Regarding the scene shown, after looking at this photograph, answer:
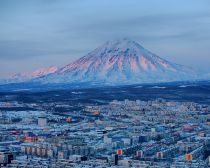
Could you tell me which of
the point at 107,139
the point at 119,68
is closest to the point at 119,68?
the point at 119,68

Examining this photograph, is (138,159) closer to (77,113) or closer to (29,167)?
(29,167)

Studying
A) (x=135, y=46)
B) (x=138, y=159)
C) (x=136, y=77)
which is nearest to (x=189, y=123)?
(x=138, y=159)

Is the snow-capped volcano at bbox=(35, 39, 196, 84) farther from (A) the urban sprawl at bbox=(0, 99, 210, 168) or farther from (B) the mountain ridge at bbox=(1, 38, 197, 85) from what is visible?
(A) the urban sprawl at bbox=(0, 99, 210, 168)

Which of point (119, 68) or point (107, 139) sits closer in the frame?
point (107, 139)

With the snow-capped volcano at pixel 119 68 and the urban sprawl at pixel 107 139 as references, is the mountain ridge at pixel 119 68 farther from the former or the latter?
the urban sprawl at pixel 107 139

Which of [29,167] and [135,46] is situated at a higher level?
[135,46]

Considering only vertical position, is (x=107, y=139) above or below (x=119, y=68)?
below

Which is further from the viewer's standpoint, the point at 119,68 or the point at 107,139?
the point at 119,68

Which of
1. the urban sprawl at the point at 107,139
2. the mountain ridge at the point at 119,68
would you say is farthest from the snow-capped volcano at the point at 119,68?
the urban sprawl at the point at 107,139

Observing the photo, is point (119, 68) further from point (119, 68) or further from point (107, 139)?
point (107, 139)
